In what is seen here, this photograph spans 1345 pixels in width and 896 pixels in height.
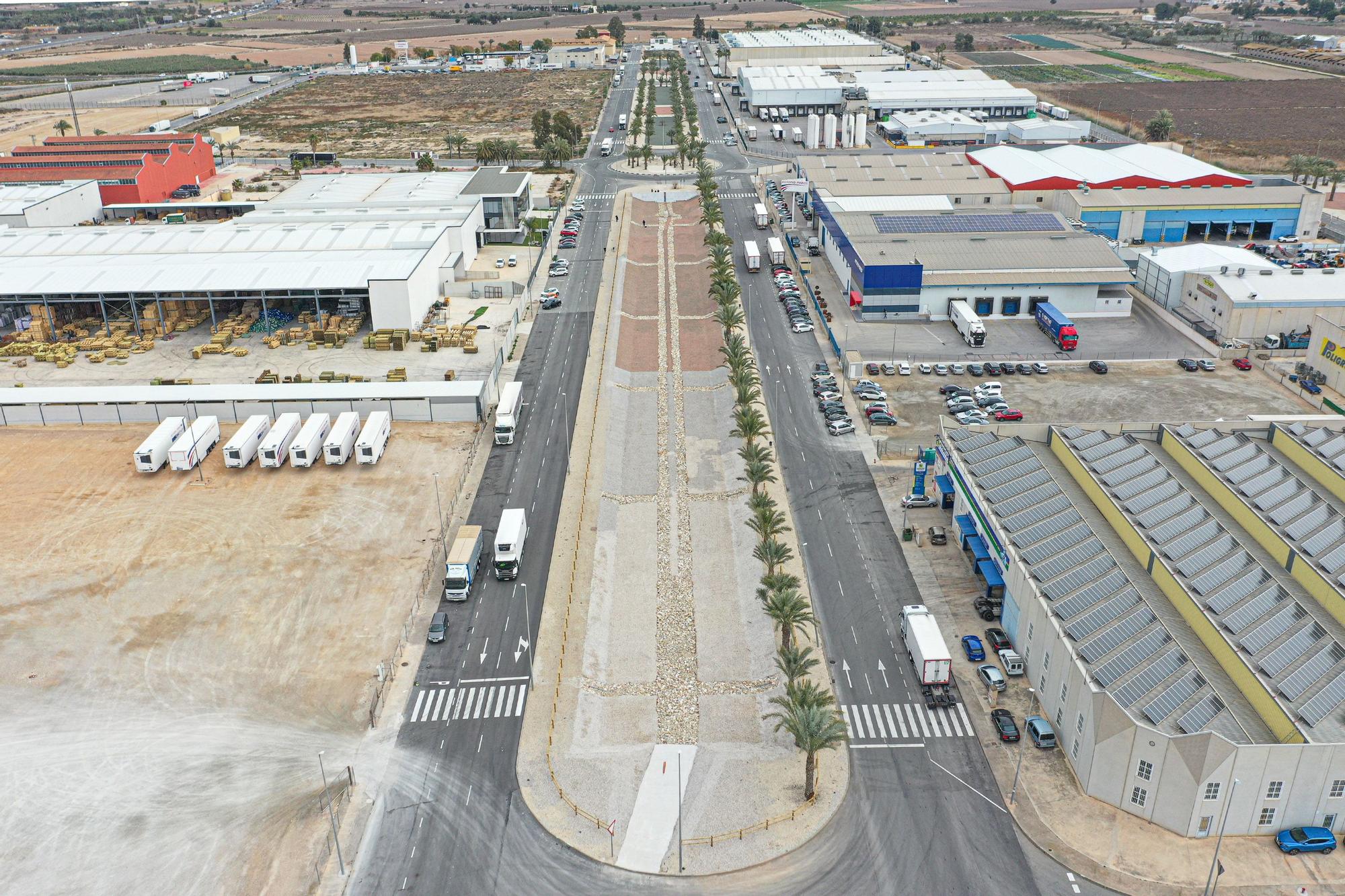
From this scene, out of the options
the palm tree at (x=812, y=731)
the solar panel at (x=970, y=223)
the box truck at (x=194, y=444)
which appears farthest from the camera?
the solar panel at (x=970, y=223)

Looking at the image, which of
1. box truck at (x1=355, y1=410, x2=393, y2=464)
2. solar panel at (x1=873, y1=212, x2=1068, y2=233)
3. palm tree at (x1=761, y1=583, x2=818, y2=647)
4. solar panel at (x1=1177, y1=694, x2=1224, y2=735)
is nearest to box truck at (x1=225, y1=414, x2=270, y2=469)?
box truck at (x1=355, y1=410, x2=393, y2=464)

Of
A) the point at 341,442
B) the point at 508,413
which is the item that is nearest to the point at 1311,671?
the point at 508,413


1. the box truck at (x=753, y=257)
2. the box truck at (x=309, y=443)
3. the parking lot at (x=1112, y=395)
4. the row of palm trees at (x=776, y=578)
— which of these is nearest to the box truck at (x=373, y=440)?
the box truck at (x=309, y=443)

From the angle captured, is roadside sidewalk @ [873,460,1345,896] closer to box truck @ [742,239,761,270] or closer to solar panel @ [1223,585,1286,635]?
solar panel @ [1223,585,1286,635]

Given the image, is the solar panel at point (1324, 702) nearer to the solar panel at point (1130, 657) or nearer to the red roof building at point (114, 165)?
the solar panel at point (1130, 657)

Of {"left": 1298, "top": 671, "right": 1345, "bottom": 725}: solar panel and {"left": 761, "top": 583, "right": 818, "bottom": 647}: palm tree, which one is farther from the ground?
Answer: {"left": 1298, "top": 671, "right": 1345, "bottom": 725}: solar panel

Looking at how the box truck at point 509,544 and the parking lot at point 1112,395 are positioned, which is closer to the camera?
the box truck at point 509,544
